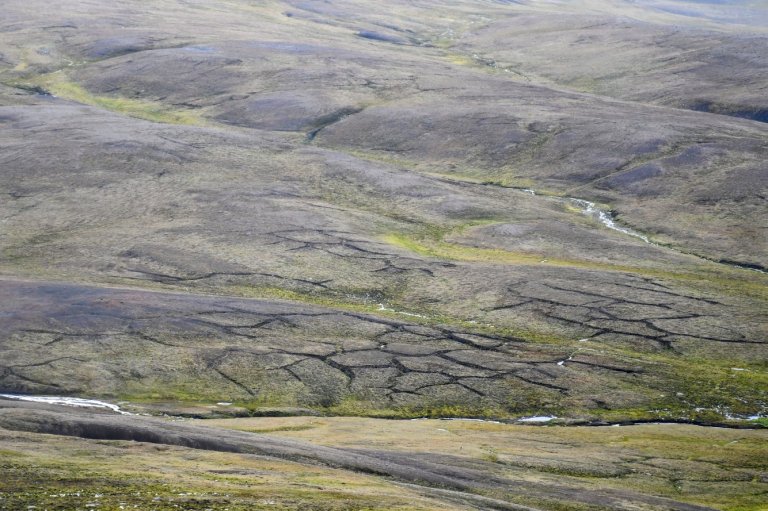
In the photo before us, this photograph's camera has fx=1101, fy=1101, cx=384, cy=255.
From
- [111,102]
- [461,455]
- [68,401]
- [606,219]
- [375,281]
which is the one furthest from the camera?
[111,102]

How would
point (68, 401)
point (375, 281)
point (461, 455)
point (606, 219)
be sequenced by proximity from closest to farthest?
point (461, 455) < point (68, 401) < point (375, 281) < point (606, 219)

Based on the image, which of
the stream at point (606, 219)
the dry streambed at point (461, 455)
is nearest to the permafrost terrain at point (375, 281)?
the dry streambed at point (461, 455)

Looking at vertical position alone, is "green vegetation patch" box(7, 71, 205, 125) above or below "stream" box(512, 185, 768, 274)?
above

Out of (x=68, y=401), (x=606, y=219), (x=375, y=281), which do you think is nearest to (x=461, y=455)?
(x=68, y=401)

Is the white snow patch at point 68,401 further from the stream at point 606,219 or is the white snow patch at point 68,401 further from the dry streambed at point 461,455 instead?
the stream at point 606,219

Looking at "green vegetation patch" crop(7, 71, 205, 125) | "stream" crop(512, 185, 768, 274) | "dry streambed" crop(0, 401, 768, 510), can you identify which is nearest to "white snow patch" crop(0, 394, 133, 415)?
"dry streambed" crop(0, 401, 768, 510)

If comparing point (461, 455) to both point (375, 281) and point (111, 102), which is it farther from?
point (111, 102)

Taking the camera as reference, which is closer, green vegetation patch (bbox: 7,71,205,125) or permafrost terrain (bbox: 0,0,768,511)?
permafrost terrain (bbox: 0,0,768,511)

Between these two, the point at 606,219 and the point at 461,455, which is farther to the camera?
the point at 606,219

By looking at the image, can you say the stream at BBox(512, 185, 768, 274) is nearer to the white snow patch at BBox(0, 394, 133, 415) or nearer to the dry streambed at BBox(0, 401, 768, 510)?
the dry streambed at BBox(0, 401, 768, 510)
